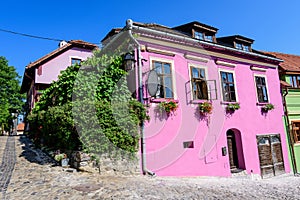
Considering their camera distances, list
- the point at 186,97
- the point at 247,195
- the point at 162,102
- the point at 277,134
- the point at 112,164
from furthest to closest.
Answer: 1. the point at 277,134
2. the point at 186,97
3. the point at 162,102
4. the point at 112,164
5. the point at 247,195

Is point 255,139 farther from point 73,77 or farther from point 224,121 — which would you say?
point 73,77

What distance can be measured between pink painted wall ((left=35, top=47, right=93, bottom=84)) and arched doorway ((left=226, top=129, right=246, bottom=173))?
12.0 metres

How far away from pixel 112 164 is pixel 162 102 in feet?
9.86

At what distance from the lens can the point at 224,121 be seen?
33.8ft

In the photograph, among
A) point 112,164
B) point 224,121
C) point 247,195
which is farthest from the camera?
point 224,121

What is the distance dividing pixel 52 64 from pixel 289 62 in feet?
55.5

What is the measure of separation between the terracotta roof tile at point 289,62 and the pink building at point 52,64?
13.7 m

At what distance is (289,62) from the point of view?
1597 cm

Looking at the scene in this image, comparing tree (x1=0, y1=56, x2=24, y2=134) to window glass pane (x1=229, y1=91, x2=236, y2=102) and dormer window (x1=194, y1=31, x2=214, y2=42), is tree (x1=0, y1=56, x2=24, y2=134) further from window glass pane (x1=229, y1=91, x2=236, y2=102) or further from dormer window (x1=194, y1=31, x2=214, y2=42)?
window glass pane (x1=229, y1=91, x2=236, y2=102)

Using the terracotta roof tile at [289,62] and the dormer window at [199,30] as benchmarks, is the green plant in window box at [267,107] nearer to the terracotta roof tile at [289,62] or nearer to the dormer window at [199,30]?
the terracotta roof tile at [289,62]

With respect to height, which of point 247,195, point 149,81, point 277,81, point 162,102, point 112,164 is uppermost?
point 277,81

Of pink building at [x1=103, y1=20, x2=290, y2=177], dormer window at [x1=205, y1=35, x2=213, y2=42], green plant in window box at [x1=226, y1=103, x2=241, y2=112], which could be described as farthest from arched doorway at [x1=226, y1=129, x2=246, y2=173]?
dormer window at [x1=205, y1=35, x2=213, y2=42]

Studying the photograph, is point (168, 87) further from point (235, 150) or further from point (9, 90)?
point (9, 90)

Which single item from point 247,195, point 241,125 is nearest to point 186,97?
point 241,125
